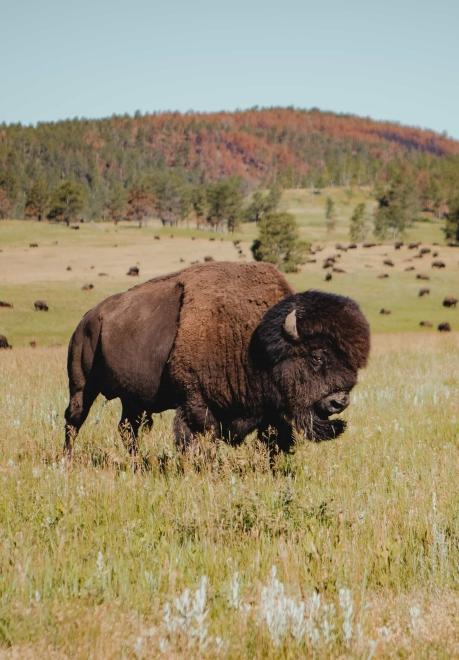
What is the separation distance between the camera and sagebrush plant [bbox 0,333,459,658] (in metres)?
2.91

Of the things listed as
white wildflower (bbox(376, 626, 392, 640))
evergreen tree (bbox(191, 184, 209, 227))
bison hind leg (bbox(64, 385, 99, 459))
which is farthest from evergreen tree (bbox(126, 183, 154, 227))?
white wildflower (bbox(376, 626, 392, 640))

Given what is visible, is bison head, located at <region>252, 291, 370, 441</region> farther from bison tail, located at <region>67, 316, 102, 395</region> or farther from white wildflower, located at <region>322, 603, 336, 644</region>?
white wildflower, located at <region>322, 603, 336, 644</region>

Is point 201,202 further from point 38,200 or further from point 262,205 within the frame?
point 38,200

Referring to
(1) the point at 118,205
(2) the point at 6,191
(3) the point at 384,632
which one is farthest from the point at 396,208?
(3) the point at 384,632

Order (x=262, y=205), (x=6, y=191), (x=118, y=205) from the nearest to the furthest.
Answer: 1. (x=6, y=191)
2. (x=262, y=205)
3. (x=118, y=205)

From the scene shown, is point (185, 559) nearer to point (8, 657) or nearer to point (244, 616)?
point (244, 616)

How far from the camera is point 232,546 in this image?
4156 mm

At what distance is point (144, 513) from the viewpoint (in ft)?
15.8

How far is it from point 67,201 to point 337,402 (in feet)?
414

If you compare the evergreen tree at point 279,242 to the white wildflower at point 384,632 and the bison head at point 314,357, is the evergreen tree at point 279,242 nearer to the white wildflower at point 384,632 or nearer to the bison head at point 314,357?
the bison head at point 314,357

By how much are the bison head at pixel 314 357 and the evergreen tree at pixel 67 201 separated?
408 feet

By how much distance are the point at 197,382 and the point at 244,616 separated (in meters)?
3.54

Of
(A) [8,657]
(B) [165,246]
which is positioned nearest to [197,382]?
(A) [8,657]

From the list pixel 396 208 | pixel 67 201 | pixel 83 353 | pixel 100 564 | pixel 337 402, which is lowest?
pixel 100 564
